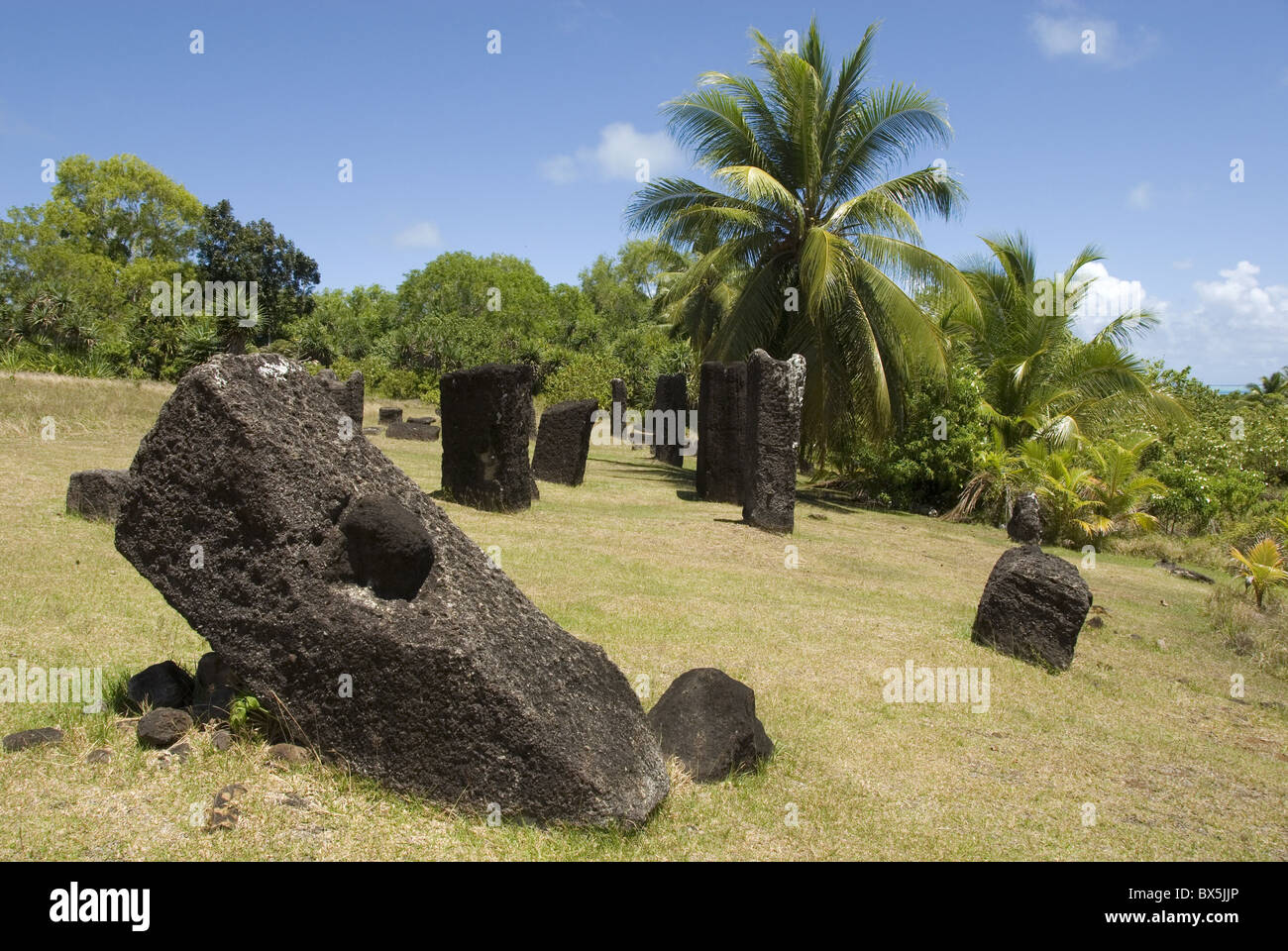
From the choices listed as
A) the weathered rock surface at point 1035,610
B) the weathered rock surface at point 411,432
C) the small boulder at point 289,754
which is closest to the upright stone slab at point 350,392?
the weathered rock surface at point 411,432

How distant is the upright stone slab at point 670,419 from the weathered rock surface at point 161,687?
19.0 metres

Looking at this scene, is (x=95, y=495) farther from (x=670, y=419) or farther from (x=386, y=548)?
(x=670, y=419)

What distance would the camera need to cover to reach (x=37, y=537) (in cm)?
838

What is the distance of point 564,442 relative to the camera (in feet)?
52.0

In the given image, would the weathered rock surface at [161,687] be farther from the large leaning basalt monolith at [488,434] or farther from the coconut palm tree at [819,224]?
the coconut palm tree at [819,224]

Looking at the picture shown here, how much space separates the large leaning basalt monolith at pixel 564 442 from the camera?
15.6m

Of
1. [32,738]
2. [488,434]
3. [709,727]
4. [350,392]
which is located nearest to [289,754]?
[32,738]

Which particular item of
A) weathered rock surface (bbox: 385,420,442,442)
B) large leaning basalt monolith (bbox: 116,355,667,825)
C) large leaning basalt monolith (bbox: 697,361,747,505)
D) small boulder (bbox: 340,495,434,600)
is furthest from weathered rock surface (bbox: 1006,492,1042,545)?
small boulder (bbox: 340,495,434,600)

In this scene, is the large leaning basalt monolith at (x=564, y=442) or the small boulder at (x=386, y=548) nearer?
the small boulder at (x=386, y=548)

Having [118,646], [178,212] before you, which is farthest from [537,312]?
[118,646]

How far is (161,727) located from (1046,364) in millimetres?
21875

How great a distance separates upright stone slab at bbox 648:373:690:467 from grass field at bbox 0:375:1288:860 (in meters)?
10.8

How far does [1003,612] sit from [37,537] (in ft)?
28.3

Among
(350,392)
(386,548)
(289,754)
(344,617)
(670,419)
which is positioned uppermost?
(350,392)
